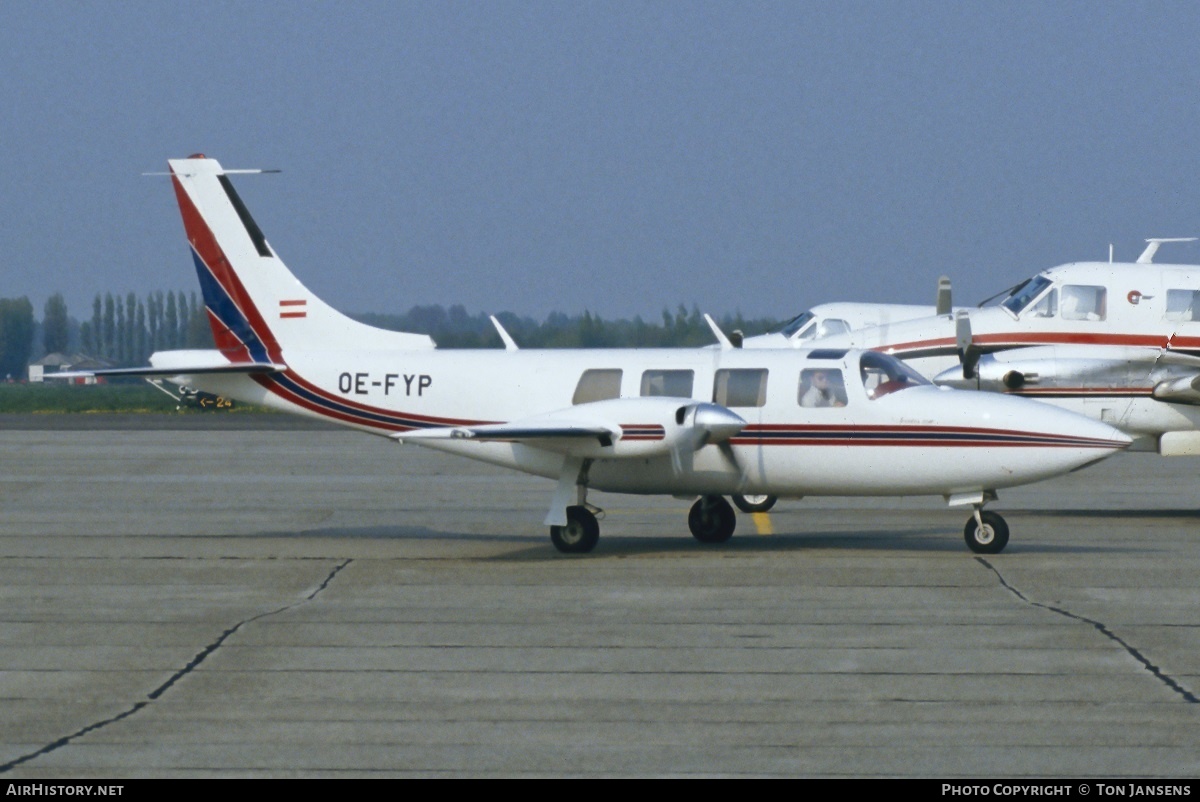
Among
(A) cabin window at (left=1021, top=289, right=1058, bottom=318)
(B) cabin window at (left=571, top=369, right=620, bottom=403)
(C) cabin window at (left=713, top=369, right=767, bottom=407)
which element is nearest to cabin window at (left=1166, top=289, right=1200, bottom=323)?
(A) cabin window at (left=1021, top=289, right=1058, bottom=318)

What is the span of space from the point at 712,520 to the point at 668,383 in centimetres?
164

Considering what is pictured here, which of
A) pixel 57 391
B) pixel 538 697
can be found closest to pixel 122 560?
pixel 538 697

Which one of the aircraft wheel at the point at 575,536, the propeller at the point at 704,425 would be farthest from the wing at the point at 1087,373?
the aircraft wheel at the point at 575,536

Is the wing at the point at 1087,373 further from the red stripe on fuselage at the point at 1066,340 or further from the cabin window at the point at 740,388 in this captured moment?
the cabin window at the point at 740,388

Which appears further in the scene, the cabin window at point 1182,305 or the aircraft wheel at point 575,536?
the cabin window at point 1182,305

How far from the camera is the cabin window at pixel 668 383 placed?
16000 mm

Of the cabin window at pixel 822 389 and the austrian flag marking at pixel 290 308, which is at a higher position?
the austrian flag marking at pixel 290 308

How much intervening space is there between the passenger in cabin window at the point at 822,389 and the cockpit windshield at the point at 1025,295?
18.5ft

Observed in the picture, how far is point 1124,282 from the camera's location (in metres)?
19.7

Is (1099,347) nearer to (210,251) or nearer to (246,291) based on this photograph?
(246,291)

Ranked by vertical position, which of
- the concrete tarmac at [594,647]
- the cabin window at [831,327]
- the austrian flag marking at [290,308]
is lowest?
the concrete tarmac at [594,647]

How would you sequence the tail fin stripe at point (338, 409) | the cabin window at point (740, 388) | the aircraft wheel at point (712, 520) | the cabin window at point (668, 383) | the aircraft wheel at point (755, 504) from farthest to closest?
the aircraft wheel at point (755, 504) → the tail fin stripe at point (338, 409) → the aircraft wheel at point (712, 520) → the cabin window at point (668, 383) → the cabin window at point (740, 388)

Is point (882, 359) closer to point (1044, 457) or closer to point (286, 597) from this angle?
point (1044, 457)

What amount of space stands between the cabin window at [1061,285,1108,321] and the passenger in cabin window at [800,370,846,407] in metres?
5.70
